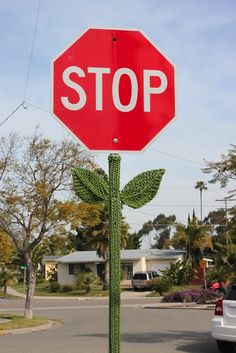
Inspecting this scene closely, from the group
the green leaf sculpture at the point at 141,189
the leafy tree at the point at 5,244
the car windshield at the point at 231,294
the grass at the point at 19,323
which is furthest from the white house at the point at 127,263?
the green leaf sculpture at the point at 141,189

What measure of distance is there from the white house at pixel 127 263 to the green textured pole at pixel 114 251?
2219 inches

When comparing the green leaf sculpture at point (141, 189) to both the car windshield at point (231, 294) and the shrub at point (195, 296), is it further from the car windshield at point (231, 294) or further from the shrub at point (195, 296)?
the shrub at point (195, 296)

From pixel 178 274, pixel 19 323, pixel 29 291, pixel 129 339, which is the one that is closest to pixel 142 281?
pixel 178 274

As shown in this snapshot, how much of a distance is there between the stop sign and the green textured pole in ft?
0.40

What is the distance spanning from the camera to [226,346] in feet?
39.3

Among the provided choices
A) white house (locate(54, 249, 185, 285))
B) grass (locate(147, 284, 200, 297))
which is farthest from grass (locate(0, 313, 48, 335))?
white house (locate(54, 249, 185, 285))

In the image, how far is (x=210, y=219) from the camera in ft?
350

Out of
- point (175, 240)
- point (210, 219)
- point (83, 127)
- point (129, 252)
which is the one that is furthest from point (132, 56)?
point (210, 219)

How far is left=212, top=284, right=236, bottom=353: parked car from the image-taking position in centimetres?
1120

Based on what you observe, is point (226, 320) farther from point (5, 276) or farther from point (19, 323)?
point (5, 276)

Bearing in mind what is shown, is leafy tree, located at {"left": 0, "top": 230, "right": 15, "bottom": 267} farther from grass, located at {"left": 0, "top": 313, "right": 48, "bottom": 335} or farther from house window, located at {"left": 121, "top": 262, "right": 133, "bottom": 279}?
house window, located at {"left": 121, "top": 262, "right": 133, "bottom": 279}

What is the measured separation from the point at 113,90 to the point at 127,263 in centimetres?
5856

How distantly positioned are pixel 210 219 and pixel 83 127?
347 ft

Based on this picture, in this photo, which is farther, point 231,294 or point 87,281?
point 87,281
